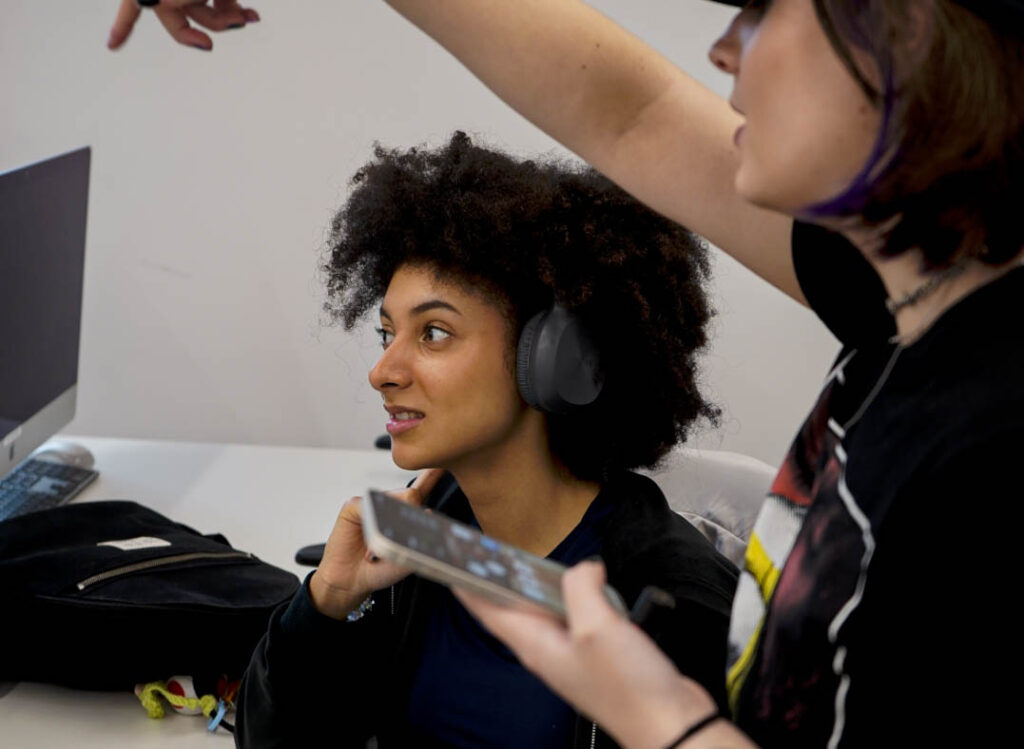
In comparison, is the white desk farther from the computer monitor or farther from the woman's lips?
the woman's lips

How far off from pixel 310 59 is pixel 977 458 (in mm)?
2113

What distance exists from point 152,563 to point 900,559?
103 cm

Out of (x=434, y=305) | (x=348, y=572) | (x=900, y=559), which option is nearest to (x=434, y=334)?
(x=434, y=305)

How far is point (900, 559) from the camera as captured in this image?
22.6 inches

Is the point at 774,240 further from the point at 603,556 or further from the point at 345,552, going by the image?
the point at 345,552

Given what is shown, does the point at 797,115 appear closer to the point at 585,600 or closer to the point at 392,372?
the point at 585,600

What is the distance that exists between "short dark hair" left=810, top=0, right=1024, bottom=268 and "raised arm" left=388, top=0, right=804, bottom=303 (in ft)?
0.76

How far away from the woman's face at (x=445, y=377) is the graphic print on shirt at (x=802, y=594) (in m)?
0.47

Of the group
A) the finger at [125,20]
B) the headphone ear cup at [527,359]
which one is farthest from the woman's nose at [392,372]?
the finger at [125,20]

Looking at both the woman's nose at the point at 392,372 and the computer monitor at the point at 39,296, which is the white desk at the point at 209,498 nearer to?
the computer monitor at the point at 39,296

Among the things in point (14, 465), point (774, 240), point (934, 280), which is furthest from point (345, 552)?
point (14, 465)

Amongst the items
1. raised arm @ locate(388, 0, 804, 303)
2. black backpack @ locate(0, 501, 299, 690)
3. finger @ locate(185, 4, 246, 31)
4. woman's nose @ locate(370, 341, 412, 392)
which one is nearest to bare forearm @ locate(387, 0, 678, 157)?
raised arm @ locate(388, 0, 804, 303)

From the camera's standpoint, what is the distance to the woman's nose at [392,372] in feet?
3.82

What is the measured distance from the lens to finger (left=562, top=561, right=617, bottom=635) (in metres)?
0.59
